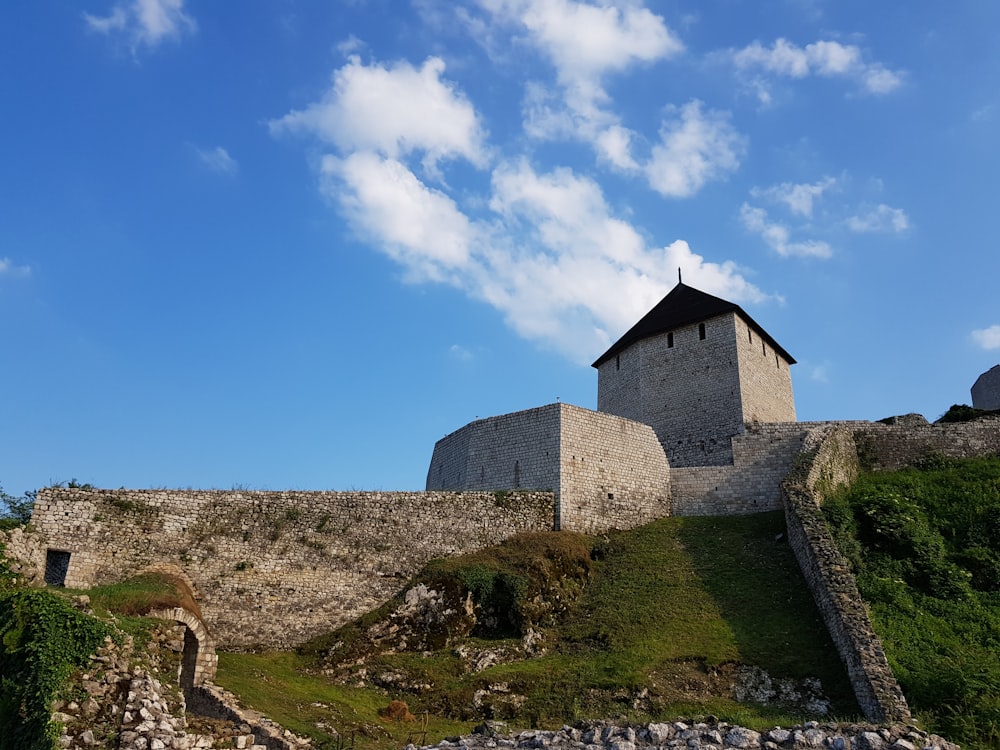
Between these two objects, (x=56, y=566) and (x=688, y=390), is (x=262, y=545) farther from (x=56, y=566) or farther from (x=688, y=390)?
(x=688, y=390)

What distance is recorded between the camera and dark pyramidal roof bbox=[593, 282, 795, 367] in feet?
110

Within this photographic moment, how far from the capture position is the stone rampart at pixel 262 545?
61.6 feet

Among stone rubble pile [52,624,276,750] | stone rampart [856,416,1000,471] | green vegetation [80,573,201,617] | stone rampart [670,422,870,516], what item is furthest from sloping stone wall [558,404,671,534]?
stone rubble pile [52,624,276,750]

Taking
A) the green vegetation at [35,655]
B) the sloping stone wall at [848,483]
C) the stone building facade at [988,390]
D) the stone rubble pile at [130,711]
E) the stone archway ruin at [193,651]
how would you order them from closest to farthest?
the green vegetation at [35,655] < the stone rubble pile at [130,711] < the sloping stone wall at [848,483] < the stone archway ruin at [193,651] < the stone building facade at [988,390]

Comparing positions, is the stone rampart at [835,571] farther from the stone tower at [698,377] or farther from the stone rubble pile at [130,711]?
the stone rubble pile at [130,711]

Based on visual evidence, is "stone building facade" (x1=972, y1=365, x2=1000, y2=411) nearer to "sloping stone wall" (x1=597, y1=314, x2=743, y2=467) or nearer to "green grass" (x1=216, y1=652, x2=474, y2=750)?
"sloping stone wall" (x1=597, y1=314, x2=743, y2=467)

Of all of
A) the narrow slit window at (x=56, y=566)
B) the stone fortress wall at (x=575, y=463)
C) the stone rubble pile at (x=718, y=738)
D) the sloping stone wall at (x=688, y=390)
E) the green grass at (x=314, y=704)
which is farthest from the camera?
the sloping stone wall at (x=688, y=390)

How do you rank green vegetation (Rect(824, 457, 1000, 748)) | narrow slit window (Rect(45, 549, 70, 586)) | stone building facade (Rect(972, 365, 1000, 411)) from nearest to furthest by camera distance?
green vegetation (Rect(824, 457, 1000, 748))
narrow slit window (Rect(45, 549, 70, 586))
stone building facade (Rect(972, 365, 1000, 411))

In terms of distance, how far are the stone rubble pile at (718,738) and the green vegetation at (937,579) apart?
72.4 inches

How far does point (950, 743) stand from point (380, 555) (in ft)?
43.0

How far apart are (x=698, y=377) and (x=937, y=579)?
1481 centimetres

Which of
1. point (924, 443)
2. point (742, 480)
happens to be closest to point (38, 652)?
point (742, 480)

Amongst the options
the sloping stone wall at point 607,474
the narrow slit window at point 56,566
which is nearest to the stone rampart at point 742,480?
the sloping stone wall at point 607,474

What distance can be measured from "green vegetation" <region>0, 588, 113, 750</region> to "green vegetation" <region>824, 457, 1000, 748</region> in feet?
44.6
